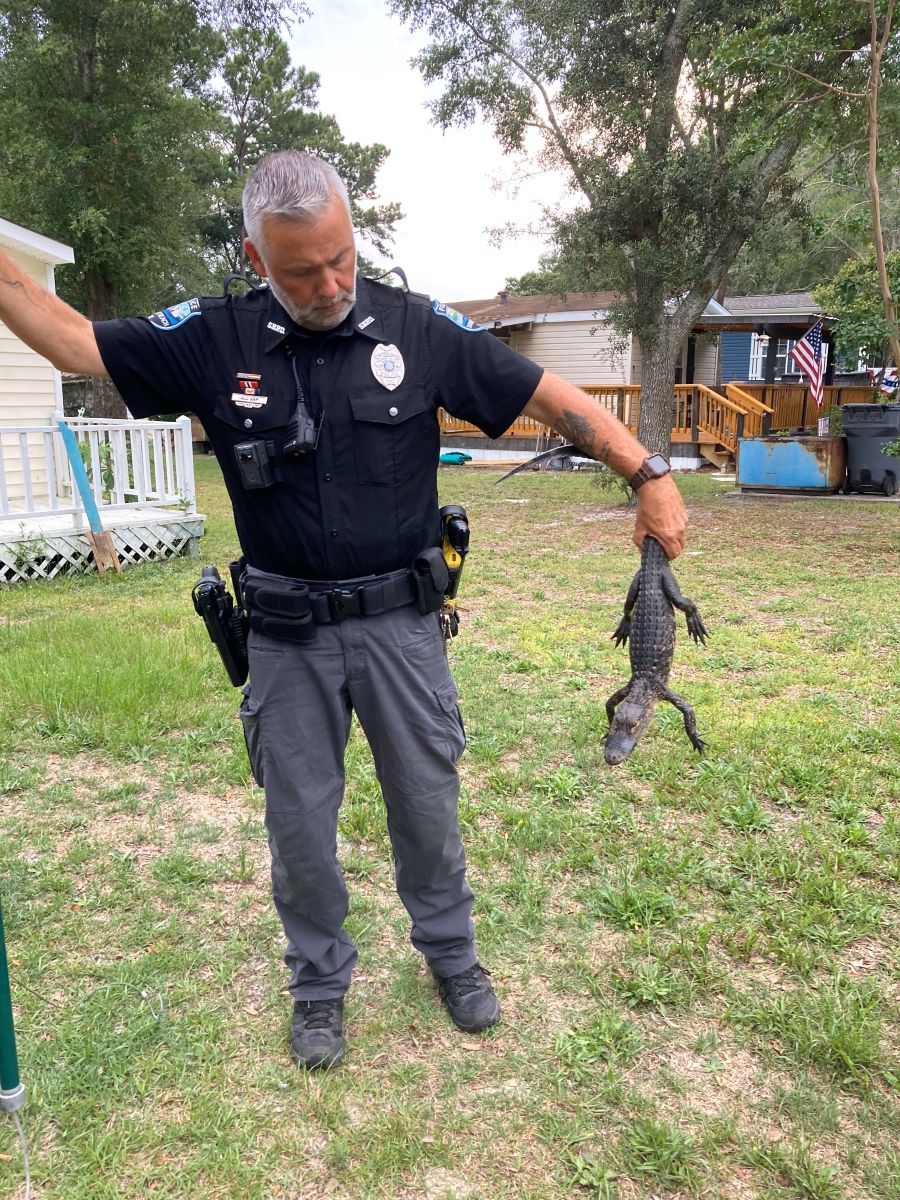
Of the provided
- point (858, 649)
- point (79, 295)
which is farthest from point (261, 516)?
point (79, 295)

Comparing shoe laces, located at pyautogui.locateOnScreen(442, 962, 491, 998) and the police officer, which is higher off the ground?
the police officer

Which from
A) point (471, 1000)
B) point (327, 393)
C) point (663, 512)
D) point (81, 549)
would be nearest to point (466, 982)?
point (471, 1000)

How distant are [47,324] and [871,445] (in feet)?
45.4

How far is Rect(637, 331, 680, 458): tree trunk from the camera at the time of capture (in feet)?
40.8

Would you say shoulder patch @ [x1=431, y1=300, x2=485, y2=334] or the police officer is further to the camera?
shoulder patch @ [x1=431, y1=300, x2=485, y2=334]

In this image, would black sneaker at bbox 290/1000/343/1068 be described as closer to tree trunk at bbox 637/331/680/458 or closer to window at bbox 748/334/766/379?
tree trunk at bbox 637/331/680/458

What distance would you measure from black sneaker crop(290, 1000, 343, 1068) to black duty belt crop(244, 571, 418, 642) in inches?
40.2

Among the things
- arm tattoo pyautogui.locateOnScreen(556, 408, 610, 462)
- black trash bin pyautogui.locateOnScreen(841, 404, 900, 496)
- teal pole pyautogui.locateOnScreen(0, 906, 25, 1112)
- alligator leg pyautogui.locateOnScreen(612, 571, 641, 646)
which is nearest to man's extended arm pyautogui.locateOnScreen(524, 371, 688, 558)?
arm tattoo pyautogui.locateOnScreen(556, 408, 610, 462)

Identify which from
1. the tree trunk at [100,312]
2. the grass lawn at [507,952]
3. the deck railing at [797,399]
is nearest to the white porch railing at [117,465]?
the grass lawn at [507,952]

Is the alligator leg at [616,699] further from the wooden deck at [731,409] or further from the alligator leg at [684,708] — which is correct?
the wooden deck at [731,409]

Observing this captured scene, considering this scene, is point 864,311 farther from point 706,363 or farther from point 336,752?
point 706,363

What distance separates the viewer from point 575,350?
23891mm

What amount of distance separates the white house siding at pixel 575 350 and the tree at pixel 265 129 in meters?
10.9

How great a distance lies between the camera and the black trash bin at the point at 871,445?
13.1 meters
